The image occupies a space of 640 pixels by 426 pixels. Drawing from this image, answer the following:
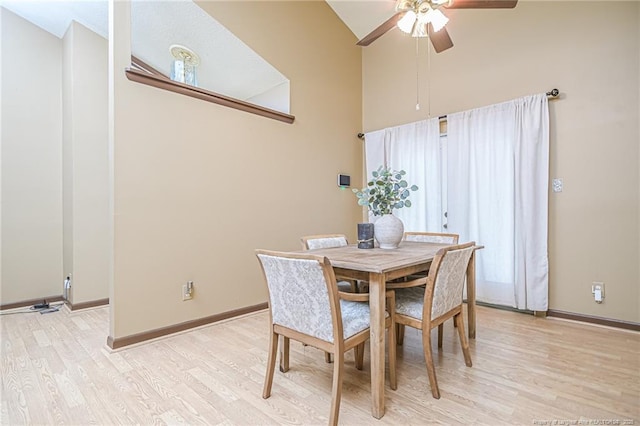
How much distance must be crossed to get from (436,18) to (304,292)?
210cm

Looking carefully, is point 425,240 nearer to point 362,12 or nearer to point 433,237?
point 433,237

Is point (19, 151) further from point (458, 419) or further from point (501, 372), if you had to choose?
point (501, 372)

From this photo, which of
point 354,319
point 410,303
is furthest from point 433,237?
point 354,319

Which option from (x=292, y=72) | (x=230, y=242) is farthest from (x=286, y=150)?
(x=230, y=242)

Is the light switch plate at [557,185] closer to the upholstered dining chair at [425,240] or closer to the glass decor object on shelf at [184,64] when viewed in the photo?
the upholstered dining chair at [425,240]

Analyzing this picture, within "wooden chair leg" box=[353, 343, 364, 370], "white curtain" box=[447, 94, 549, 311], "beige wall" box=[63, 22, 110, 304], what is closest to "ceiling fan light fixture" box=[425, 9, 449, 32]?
"white curtain" box=[447, 94, 549, 311]

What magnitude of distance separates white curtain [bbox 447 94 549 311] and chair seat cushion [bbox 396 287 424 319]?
1634mm

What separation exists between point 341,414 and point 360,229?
3.91ft

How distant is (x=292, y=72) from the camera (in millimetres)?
3594

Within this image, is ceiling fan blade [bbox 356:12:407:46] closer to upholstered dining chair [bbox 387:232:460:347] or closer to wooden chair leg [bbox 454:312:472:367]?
upholstered dining chair [bbox 387:232:460:347]

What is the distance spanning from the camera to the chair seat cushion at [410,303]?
1.74 metres

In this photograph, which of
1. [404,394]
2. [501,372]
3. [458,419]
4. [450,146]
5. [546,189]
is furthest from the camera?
[450,146]

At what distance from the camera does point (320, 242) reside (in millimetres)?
2443

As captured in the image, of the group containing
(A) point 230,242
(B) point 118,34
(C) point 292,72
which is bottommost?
(A) point 230,242
